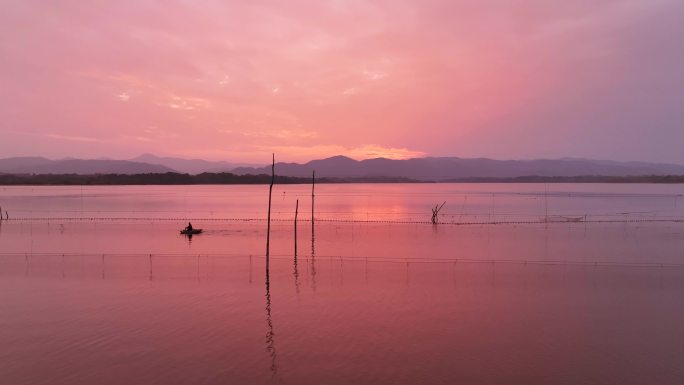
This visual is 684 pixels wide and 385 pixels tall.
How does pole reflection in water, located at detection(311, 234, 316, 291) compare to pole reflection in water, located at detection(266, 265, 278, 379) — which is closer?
pole reflection in water, located at detection(266, 265, 278, 379)

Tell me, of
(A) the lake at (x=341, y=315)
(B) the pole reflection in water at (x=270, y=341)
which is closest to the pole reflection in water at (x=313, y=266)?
(A) the lake at (x=341, y=315)

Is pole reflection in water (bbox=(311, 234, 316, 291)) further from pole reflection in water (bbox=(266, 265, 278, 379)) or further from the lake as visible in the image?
pole reflection in water (bbox=(266, 265, 278, 379))

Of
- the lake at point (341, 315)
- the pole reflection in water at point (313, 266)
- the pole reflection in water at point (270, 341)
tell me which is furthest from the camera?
the pole reflection in water at point (313, 266)

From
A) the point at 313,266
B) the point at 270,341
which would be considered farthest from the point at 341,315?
the point at 313,266

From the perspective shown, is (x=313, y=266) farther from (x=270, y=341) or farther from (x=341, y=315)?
(x=270, y=341)

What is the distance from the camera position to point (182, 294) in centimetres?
1672

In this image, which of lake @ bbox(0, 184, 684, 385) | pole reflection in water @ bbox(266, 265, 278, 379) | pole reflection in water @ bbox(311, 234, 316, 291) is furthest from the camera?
pole reflection in water @ bbox(311, 234, 316, 291)

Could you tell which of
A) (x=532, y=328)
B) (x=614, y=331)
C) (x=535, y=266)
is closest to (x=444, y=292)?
(x=532, y=328)

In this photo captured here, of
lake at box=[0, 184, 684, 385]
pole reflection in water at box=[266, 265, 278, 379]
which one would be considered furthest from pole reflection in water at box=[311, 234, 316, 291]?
pole reflection in water at box=[266, 265, 278, 379]

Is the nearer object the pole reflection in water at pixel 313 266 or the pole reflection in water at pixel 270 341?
the pole reflection in water at pixel 270 341

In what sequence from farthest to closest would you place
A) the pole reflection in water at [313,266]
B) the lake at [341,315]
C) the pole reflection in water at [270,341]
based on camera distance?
the pole reflection in water at [313,266] → the pole reflection in water at [270,341] → the lake at [341,315]

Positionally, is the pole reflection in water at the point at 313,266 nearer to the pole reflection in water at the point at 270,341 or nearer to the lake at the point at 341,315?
the lake at the point at 341,315

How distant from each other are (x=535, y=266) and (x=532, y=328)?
33.6 ft

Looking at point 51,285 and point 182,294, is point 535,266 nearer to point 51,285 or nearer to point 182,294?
point 182,294
